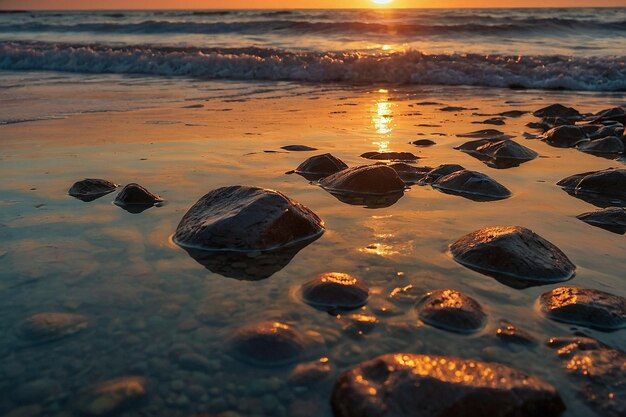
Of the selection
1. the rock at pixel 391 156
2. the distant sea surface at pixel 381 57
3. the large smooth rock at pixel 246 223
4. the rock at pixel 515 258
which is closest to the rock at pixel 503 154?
the rock at pixel 391 156

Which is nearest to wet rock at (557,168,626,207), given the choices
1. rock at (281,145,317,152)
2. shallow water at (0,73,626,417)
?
shallow water at (0,73,626,417)

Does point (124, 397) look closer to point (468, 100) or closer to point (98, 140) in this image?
point (98, 140)

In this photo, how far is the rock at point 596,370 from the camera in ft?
4.34

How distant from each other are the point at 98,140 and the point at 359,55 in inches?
321

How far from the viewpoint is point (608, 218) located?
2.71 metres

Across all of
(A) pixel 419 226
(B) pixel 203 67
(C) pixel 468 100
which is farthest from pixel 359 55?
(A) pixel 419 226

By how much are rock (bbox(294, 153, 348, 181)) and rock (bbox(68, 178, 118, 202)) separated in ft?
3.73

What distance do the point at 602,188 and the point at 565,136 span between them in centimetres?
174

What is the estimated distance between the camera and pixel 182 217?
265 centimetres

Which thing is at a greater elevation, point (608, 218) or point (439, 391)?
point (439, 391)

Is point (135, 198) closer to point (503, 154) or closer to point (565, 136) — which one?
point (503, 154)

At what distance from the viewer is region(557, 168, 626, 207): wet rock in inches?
125

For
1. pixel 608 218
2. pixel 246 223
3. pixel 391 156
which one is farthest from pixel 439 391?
pixel 391 156

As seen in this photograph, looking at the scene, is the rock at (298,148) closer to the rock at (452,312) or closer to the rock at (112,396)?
the rock at (452,312)
